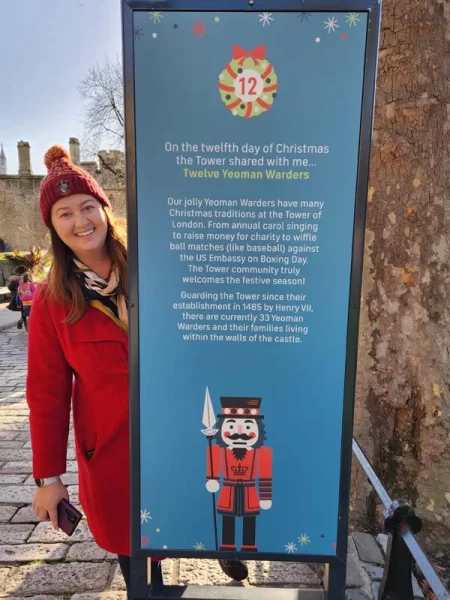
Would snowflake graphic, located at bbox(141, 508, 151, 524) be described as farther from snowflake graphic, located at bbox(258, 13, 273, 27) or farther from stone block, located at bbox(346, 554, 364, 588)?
snowflake graphic, located at bbox(258, 13, 273, 27)

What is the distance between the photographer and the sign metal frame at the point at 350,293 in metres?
1.38

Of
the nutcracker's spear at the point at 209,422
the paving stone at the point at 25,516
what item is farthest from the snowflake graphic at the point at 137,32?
the paving stone at the point at 25,516

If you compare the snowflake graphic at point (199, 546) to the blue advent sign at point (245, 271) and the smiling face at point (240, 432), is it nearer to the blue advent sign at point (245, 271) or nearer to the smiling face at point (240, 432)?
the blue advent sign at point (245, 271)

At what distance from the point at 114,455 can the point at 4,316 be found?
41.0 ft

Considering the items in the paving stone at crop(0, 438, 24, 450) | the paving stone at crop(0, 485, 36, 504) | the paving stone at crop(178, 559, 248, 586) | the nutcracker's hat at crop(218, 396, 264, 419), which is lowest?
the paving stone at crop(0, 438, 24, 450)

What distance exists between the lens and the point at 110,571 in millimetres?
2637

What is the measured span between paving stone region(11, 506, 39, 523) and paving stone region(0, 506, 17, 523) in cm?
4

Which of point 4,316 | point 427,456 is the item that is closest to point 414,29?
point 427,456

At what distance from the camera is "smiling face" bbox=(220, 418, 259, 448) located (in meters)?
1.62

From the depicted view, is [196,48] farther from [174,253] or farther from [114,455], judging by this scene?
[114,455]

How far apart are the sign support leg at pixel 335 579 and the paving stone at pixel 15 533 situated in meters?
2.12

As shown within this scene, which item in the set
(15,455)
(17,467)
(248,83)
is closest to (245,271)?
(248,83)

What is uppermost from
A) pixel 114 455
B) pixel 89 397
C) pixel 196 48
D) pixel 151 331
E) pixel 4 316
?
pixel 196 48

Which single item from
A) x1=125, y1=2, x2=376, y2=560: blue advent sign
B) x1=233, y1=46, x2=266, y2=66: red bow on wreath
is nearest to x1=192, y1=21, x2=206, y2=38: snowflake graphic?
x1=125, y1=2, x2=376, y2=560: blue advent sign
